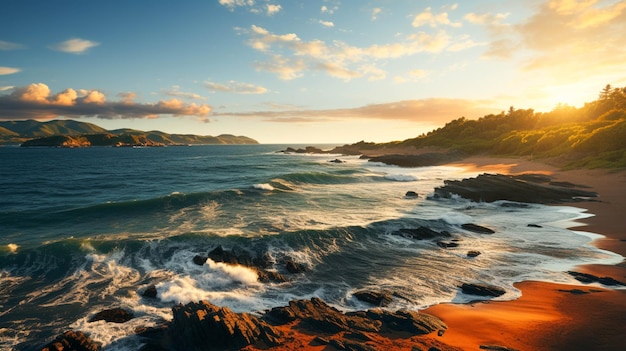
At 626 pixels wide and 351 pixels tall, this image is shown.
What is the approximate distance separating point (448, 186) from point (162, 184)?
43.9 meters

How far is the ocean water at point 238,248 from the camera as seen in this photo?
44.9 feet

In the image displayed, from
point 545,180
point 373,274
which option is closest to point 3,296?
point 373,274

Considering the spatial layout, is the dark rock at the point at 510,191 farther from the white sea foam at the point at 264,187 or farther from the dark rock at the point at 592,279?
the white sea foam at the point at 264,187

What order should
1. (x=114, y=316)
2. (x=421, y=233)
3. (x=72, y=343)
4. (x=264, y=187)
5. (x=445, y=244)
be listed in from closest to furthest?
(x=72, y=343)
(x=114, y=316)
(x=445, y=244)
(x=421, y=233)
(x=264, y=187)

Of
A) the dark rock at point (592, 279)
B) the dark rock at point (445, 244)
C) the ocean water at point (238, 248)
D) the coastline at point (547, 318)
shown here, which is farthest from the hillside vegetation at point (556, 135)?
the coastline at point (547, 318)

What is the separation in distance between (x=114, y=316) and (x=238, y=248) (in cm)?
859

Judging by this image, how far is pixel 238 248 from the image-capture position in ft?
66.6

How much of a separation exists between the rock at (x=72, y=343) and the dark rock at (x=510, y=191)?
1454 inches

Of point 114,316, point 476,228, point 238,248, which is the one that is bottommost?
point 114,316

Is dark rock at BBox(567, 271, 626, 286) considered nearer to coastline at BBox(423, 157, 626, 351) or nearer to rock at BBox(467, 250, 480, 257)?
coastline at BBox(423, 157, 626, 351)

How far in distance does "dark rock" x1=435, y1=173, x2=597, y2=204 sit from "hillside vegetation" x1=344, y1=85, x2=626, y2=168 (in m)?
17.5

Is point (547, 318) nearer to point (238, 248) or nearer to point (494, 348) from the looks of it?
point (494, 348)

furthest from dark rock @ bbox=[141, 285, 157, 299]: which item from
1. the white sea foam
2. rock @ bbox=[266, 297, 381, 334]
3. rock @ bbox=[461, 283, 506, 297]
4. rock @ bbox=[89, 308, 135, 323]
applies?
the white sea foam

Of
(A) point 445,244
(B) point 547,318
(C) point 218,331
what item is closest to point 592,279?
(B) point 547,318
